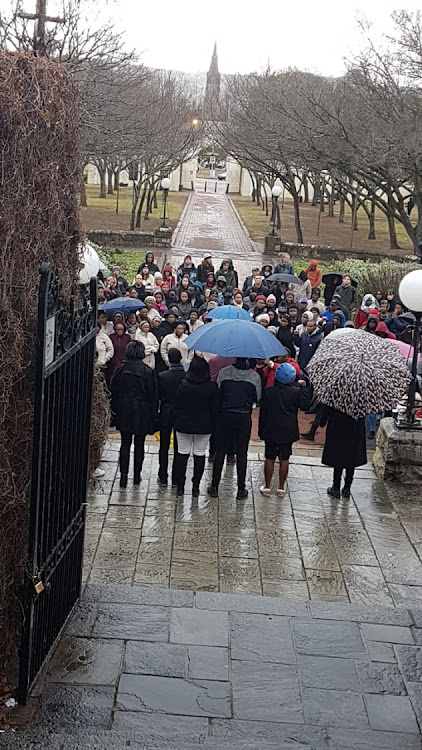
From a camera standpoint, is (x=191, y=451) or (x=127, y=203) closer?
(x=191, y=451)

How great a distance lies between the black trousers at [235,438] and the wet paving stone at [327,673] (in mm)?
3295

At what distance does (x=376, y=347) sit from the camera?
869cm

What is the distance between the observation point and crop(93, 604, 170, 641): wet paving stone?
19.2ft

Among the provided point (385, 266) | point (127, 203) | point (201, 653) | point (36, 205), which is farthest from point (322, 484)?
point (127, 203)

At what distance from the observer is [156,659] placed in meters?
5.55

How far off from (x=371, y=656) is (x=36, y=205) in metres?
3.87

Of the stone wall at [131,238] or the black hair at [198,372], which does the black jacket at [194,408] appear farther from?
the stone wall at [131,238]

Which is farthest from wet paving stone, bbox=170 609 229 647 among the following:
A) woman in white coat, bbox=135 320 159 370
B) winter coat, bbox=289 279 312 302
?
winter coat, bbox=289 279 312 302

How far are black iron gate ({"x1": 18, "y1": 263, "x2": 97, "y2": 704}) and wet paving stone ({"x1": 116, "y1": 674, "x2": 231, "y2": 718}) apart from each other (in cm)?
62

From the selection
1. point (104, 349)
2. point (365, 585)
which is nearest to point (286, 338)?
point (104, 349)

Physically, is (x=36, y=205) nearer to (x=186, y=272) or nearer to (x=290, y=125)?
(x=186, y=272)

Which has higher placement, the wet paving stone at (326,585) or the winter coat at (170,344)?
the winter coat at (170,344)

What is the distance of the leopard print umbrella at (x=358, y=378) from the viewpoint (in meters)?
8.34

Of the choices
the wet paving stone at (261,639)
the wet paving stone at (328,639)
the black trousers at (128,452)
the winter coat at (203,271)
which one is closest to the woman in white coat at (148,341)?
the black trousers at (128,452)
